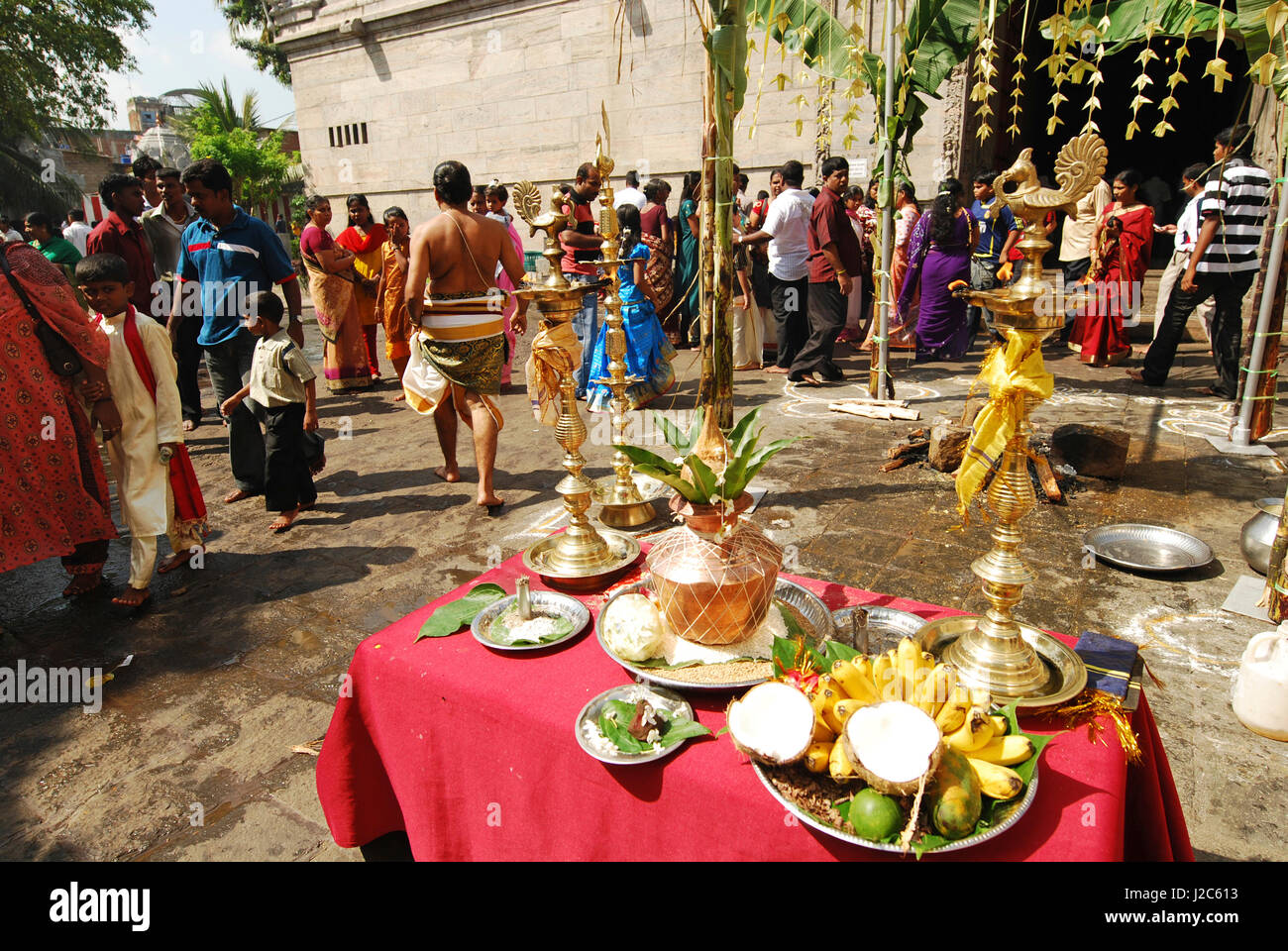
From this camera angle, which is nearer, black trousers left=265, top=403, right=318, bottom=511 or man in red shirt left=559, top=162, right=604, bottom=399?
black trousers left=265, top=403, right=318, bottom=511

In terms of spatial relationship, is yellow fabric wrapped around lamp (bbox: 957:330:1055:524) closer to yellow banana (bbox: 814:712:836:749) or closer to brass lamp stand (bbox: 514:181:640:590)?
yellow banana (bbox: 814:712:836:749)

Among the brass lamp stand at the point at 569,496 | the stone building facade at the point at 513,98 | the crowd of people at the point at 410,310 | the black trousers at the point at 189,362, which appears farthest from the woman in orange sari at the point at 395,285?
the brass lamp stand at the point at 569,496

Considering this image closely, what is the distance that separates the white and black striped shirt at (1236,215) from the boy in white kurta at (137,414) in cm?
725

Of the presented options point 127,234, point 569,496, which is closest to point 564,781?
point 569,496

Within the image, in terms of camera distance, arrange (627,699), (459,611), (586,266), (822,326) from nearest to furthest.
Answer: (627,699), (459,611), (586,266), (822,326)

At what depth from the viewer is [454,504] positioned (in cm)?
522

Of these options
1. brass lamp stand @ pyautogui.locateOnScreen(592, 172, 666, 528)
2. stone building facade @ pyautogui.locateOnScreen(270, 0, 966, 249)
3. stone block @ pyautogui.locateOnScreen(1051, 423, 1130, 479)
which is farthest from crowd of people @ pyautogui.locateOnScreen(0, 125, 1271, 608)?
stone building facade @ pyautogui.locateOnScreen(270, 0, 966, 249)

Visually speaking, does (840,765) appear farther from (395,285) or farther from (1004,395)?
(395,285)

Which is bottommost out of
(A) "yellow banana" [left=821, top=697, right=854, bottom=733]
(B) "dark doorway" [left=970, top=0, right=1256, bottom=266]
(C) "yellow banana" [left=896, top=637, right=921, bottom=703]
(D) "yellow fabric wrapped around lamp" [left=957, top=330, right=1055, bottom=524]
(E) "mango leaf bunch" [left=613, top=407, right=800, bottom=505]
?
Answer: (A) "yellow banana" [left=821, top=697, right=854, bottom=733]

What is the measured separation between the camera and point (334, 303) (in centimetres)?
800

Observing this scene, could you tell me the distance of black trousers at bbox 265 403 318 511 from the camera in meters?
4.71

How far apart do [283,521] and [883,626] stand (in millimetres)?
4249

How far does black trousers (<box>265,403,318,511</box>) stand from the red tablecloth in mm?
2971
